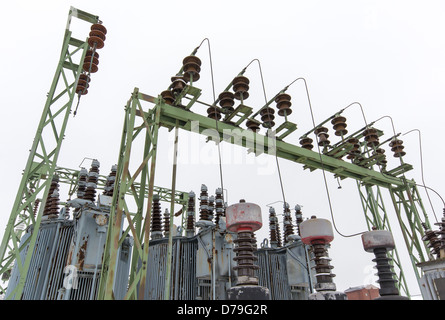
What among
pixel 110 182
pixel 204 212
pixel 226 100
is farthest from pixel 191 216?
pixel 226 100

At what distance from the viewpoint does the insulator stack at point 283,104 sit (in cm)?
802

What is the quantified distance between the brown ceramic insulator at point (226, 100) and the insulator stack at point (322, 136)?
119 inches

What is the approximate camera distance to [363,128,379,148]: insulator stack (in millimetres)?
9680

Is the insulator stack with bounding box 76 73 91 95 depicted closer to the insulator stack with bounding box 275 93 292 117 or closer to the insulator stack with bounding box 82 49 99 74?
the insulator stack with bounding box 82 49 99 74

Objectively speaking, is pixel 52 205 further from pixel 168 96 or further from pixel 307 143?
pixel 307 143

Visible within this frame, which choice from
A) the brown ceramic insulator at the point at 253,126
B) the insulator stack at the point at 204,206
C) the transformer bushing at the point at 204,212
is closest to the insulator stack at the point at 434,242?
the brown ceramic insulator at the point at 253,126

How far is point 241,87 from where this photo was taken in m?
7.39

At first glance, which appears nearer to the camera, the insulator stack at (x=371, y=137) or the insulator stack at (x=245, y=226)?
the insulator stack at (x=245, y=226)

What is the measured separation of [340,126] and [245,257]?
6880 millimetres

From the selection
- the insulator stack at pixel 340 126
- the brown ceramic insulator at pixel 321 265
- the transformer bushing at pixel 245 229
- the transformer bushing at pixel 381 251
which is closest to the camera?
the transformer bushing at pixel 245 229

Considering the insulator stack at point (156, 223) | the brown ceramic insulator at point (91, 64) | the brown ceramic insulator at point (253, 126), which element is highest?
the brown ceramic insulator at point (91, 64)

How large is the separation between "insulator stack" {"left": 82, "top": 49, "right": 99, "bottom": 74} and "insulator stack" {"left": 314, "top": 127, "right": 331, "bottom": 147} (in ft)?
19.8

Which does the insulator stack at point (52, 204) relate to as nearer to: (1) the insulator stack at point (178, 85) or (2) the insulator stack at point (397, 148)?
(1) the insulator stack at point (178, 85)
